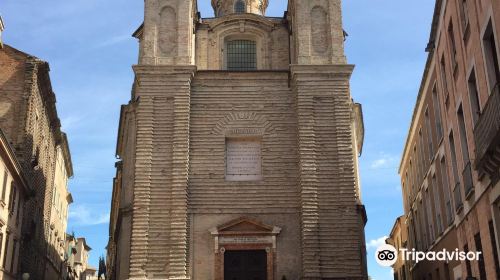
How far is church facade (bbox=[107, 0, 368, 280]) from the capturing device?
79.8ft

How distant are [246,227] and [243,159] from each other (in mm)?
2978

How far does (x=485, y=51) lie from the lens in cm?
1455

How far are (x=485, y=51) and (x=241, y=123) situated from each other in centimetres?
1344

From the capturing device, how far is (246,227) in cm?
2500

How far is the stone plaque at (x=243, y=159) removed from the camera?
2598 cm

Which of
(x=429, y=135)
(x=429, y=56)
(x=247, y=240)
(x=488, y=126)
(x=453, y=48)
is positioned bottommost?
(x=247, y=240)

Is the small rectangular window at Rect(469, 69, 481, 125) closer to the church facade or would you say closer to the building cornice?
the building cornice

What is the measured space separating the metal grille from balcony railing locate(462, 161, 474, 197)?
45.8 feet

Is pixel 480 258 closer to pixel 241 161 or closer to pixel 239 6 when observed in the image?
pixel 241 161

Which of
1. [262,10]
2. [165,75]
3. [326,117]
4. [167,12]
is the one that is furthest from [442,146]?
[262,10]

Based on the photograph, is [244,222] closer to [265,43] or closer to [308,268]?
[308,268]

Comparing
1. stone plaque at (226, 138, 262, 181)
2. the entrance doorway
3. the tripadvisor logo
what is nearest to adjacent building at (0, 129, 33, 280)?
stone plaque at (226, 138, 262, 181)

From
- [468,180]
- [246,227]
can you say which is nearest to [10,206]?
[246,227]

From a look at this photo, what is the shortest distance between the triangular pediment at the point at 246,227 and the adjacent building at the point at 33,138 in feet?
33.7
